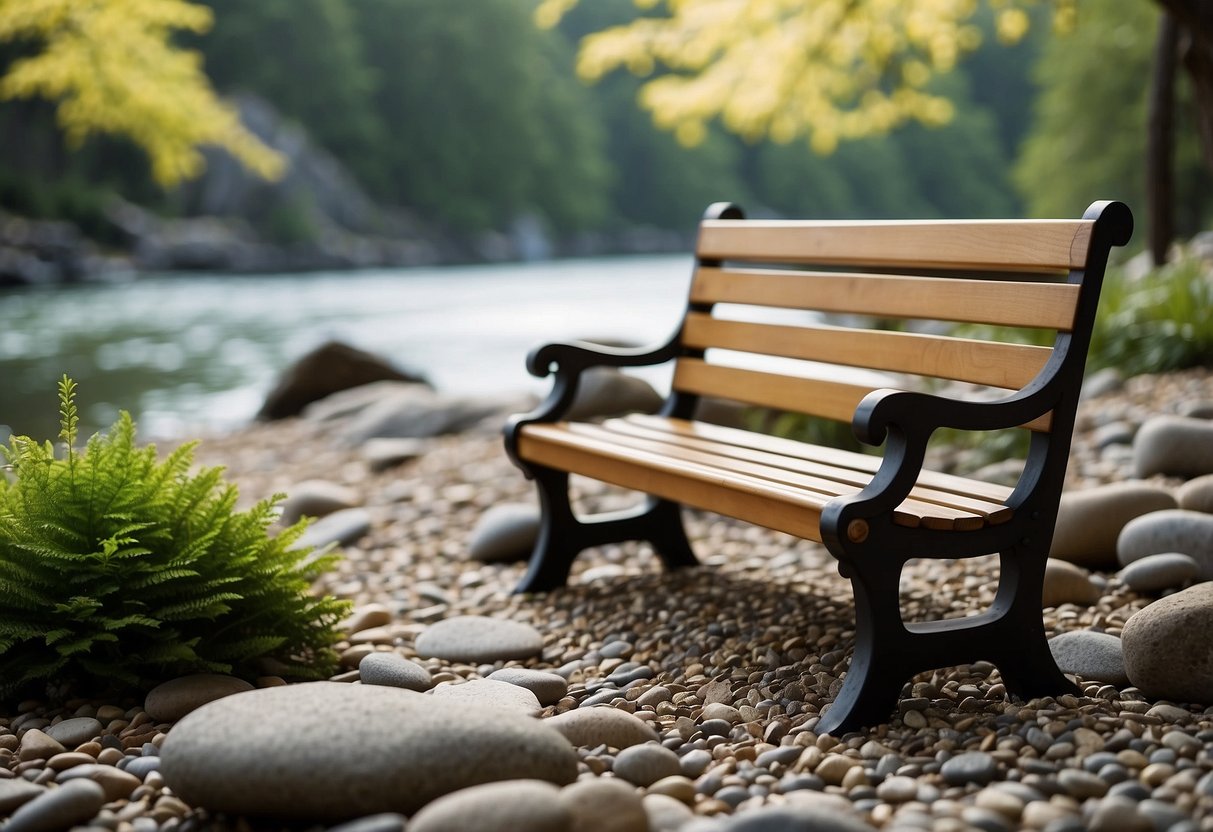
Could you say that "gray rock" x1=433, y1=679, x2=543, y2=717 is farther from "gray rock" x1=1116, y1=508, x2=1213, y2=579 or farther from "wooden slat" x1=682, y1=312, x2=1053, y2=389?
"gray rock" x1=1116, y1=508, x2=1213, y2=579

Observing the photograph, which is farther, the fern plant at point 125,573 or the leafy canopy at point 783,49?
the leafy canopy at point 783,49

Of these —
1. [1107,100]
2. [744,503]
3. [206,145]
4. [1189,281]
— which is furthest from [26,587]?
[206,145]

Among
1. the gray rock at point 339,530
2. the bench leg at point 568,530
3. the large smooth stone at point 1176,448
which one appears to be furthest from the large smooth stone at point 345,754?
the large smooth stone at point 1176,448

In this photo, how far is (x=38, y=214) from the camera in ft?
110

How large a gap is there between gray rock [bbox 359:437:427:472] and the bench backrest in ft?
9.21

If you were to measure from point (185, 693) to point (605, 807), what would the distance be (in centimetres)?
131

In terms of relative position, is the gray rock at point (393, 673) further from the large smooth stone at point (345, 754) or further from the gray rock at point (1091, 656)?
the gray rock at point (1091, 656)

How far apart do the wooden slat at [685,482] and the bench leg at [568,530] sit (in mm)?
180

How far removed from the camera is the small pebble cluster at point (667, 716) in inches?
84.3

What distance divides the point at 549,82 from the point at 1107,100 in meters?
40.5

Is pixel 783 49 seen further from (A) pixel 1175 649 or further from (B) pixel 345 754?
(B) pixel 345 754

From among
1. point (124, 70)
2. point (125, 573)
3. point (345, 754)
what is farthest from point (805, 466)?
point (124, 70)

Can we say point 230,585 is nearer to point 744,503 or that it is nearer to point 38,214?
point 744,503

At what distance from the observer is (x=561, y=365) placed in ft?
13.5
